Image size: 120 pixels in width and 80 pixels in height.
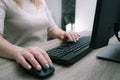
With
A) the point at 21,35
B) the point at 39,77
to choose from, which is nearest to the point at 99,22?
the point at 39,77

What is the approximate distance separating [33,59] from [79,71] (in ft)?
0.48

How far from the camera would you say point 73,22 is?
263 centimetres

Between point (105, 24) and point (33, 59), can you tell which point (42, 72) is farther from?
point (105, 24)

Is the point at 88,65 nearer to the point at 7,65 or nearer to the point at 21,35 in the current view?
the point at 7,65

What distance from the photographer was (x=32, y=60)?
59cm

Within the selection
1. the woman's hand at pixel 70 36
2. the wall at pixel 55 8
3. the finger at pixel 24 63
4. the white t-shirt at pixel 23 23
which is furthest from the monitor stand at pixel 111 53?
the wall at pixel 55 8

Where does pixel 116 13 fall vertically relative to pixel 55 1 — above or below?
above

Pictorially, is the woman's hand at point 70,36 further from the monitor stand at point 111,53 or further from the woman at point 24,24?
the monitor stand at point 111,53

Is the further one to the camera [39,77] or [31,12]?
[31,12]

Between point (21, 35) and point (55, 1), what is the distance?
156cm

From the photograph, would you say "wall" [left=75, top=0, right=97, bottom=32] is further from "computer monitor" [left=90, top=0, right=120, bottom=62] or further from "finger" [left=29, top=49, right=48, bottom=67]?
"finger" [left=29, top=49, right=48, bottom=67]

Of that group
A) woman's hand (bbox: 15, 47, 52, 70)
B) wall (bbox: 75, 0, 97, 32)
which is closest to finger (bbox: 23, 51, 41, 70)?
woman's hand (bbox: 15, 47, 52, 70)

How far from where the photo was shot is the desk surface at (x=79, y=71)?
576 mm

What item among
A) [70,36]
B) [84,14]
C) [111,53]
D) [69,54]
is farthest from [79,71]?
[84,14]
